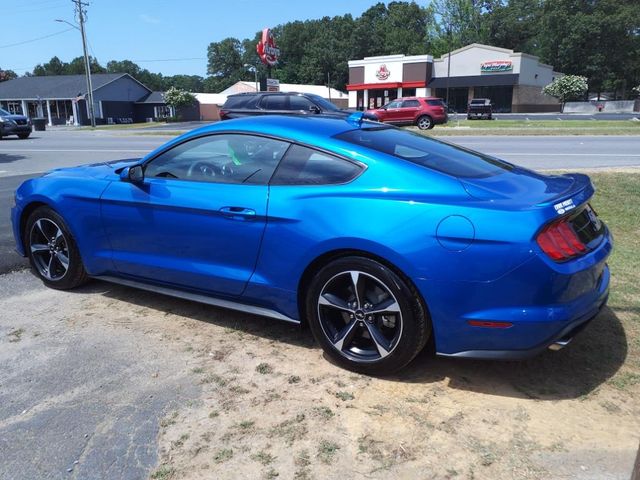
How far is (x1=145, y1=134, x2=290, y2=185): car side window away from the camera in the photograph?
3682 millimetres

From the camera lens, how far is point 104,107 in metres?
61.2

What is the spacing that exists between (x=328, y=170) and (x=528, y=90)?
6464cm

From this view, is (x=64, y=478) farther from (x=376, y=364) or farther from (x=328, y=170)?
(x=328, y=170)

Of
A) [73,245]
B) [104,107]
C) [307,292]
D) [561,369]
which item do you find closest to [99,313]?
[73,245]

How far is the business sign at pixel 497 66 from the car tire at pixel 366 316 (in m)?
62.4

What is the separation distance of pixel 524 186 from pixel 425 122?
24942 millimetres

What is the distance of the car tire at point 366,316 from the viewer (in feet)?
10.1

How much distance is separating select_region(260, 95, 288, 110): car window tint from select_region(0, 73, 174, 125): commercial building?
46793 millimetres

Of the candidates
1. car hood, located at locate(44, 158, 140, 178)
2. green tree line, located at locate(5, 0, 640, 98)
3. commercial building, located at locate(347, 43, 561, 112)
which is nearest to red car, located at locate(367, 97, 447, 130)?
car hood, located at locate(44, 158, 140, 178)

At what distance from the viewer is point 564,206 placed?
2996 mm

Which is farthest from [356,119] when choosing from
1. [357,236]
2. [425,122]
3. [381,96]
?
[381,96]

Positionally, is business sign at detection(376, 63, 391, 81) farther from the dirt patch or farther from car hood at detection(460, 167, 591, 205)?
the dirt patch

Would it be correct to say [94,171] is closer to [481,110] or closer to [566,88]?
[481,110]

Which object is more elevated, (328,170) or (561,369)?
(328,170)
